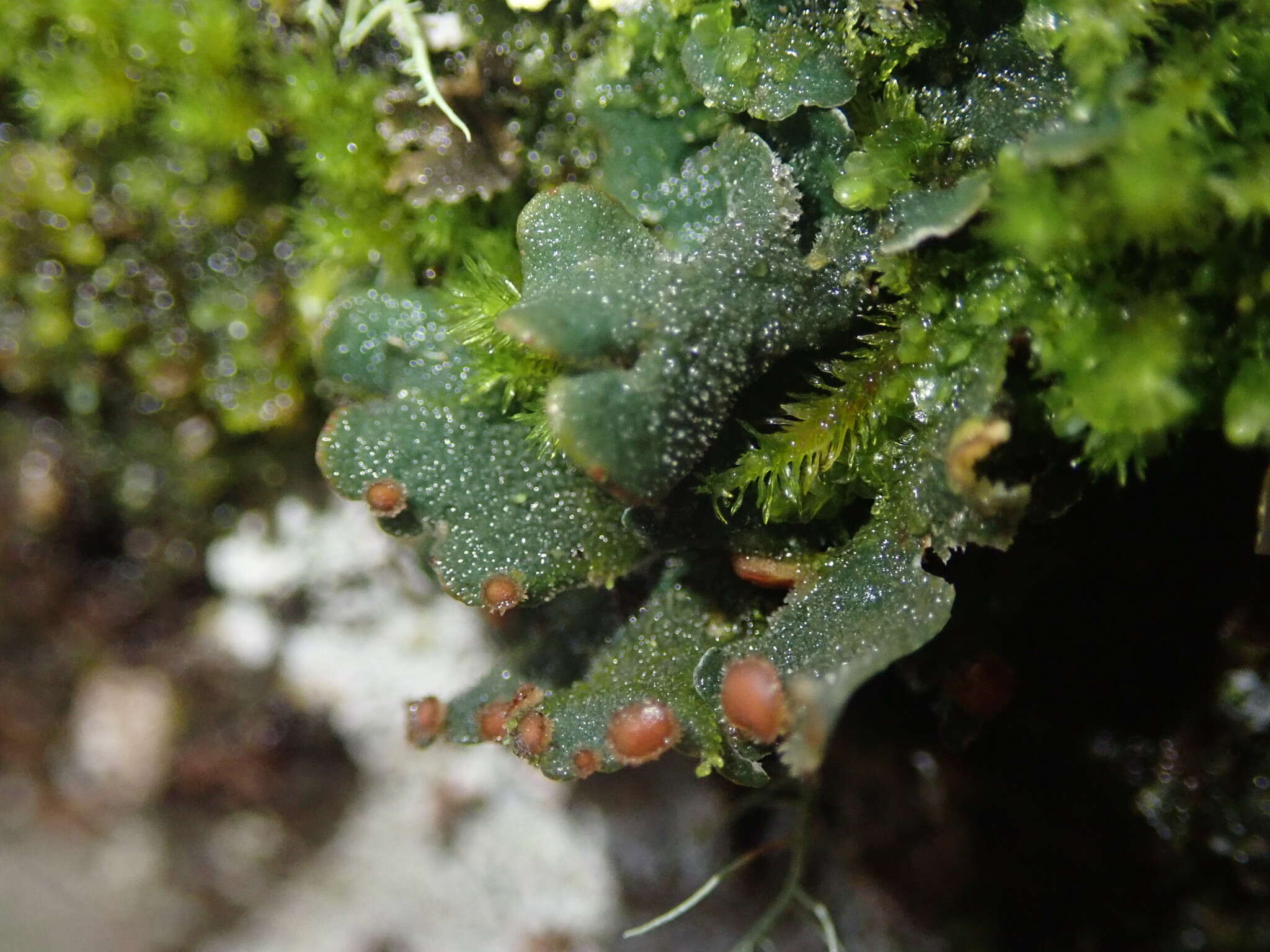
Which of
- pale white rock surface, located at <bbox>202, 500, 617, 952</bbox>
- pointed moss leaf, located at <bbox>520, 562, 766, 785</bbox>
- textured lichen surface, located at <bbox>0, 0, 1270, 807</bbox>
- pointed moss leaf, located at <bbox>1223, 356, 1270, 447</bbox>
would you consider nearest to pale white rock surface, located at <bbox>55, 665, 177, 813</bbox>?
pale white rock surface, located at <bbox>202, 500, 617, 952</bbox>

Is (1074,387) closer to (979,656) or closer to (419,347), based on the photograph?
(979,656)

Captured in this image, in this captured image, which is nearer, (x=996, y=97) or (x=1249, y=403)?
(x=1249, y=403)

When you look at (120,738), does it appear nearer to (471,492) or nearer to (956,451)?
(471,492)

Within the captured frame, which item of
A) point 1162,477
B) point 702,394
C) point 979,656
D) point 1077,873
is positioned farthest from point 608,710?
point 1077,873

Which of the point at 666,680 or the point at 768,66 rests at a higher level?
the point at 768,66

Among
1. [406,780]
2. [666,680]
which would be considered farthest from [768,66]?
[406,780]

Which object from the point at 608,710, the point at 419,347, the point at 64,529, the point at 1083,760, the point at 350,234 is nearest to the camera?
the point at 608,710
